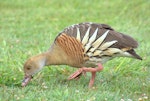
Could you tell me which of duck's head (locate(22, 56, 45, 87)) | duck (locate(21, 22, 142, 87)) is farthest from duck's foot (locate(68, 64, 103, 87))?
duck's head (locate(22, 56, 45, 87))

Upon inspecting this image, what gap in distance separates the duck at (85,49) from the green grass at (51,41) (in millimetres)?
272

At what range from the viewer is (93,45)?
275 inches

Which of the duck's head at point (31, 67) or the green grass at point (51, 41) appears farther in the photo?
the duck's head at point (31, 67)

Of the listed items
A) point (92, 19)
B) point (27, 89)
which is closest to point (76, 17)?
point (92, 19)

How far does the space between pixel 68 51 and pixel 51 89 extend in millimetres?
570

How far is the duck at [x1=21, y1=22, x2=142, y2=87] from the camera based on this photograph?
22.9 ft

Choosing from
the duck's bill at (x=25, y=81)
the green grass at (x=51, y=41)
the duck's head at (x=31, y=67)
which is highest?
the duck's head at (x=31, y=67)

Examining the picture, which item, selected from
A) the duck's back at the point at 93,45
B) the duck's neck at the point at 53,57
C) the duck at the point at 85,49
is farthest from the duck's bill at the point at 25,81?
the duck's back at the point at 93,45

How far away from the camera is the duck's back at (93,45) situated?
6965 mm

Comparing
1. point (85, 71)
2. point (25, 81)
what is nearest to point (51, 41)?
point (85, 71)

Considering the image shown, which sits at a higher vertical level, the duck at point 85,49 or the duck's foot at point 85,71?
the duck at point 85,49

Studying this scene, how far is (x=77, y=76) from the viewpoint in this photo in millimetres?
7465

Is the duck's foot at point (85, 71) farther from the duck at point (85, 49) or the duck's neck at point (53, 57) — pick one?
the duck's neck at point (53, 57)

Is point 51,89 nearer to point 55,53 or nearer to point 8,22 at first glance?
point 55,53
